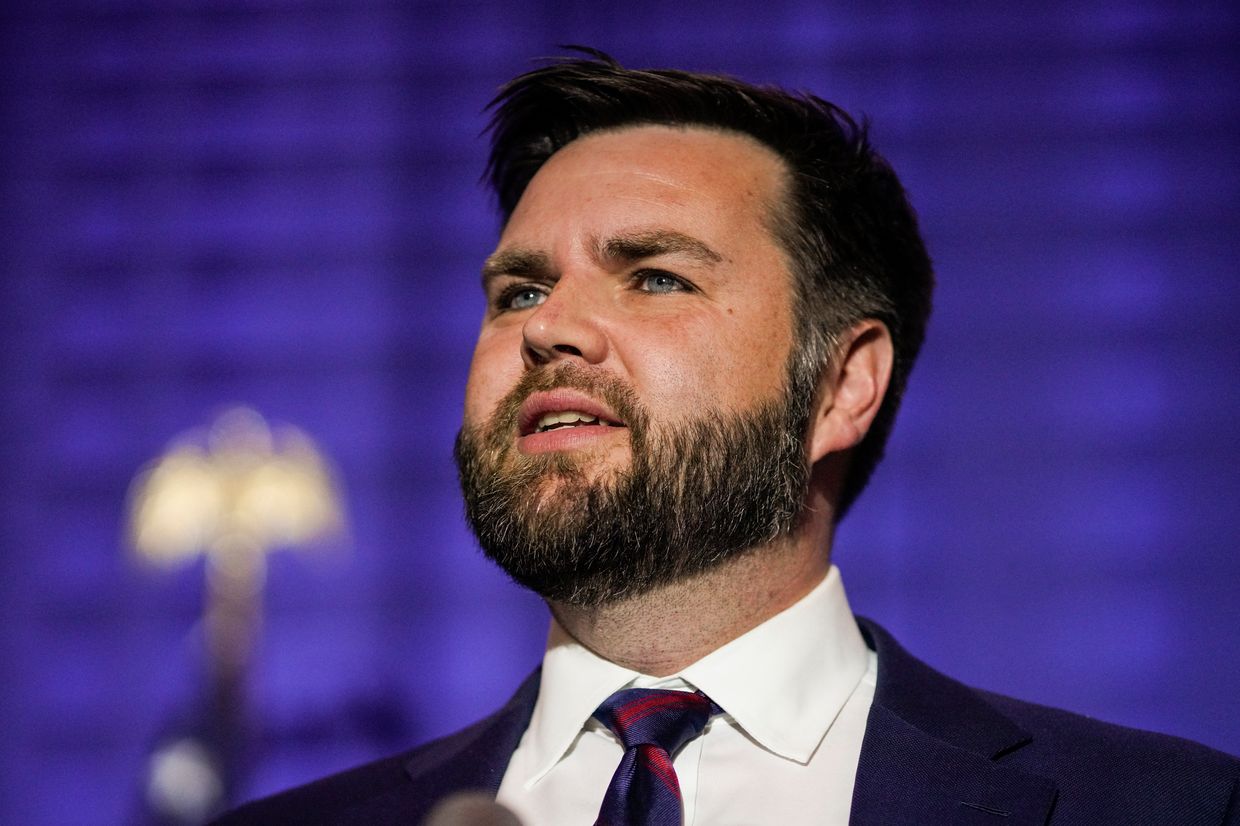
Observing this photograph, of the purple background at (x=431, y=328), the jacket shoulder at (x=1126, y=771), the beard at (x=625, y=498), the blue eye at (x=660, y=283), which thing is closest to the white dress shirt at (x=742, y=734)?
the beard at (x=625, y=498)

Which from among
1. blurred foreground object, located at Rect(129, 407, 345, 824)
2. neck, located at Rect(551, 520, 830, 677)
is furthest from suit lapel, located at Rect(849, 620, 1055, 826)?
blurred foreground object, located at Rect(129, 407, 345, 824)

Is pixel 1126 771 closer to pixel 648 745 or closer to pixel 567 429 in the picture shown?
pixel 648 745

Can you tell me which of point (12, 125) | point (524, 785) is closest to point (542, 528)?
point (524, 785)

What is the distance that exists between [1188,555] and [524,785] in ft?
7.92

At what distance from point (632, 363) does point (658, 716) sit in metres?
0.44

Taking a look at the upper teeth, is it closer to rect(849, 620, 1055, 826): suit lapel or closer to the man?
the man

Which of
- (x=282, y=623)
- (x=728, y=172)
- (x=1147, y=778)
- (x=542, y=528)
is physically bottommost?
(x=282, y=623)

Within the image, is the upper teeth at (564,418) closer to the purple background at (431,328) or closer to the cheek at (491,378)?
the cheek at (491,378)

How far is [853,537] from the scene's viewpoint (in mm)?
3660

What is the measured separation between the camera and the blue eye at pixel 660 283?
5.76 feet

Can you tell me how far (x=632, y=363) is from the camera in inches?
65.4

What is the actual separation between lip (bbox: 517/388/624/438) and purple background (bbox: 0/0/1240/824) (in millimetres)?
2146

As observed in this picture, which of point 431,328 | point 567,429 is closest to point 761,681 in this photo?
point 567,429

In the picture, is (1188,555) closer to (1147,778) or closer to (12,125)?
(1147,778)
